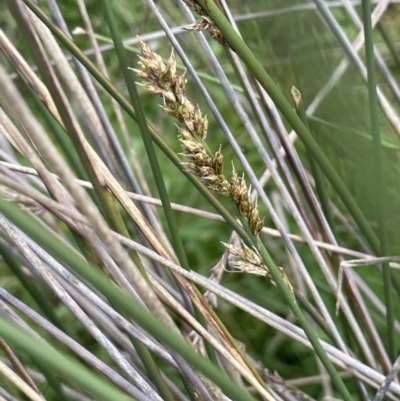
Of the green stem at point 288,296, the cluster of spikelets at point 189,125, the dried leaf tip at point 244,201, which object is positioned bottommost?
the green stem at point 288,296

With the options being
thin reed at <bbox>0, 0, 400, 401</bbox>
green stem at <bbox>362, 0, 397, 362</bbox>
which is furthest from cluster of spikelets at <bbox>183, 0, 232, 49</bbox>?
green stem at <bbox>362, 0, 397, 362</bbox>

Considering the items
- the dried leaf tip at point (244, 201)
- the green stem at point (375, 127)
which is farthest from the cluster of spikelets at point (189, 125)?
the green stem at point (375, 127)

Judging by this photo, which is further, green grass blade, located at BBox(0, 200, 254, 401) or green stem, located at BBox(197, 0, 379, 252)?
green stem, located at BBox(197, 0, 379, 252)

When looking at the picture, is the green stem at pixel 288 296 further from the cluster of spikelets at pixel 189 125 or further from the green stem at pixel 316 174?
the green stem at pixel 316 174

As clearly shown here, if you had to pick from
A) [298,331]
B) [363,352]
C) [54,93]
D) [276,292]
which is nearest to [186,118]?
[54,93]

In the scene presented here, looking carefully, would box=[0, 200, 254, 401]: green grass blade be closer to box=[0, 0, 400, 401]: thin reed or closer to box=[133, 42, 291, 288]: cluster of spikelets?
box=[0, 0, 400, 401]: thin reed

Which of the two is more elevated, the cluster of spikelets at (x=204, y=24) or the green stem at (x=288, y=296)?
the cluster of spikelets at (x=204, y=24)

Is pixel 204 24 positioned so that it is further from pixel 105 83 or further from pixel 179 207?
pixel 179 207

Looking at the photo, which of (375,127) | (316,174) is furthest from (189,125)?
(316,174)
